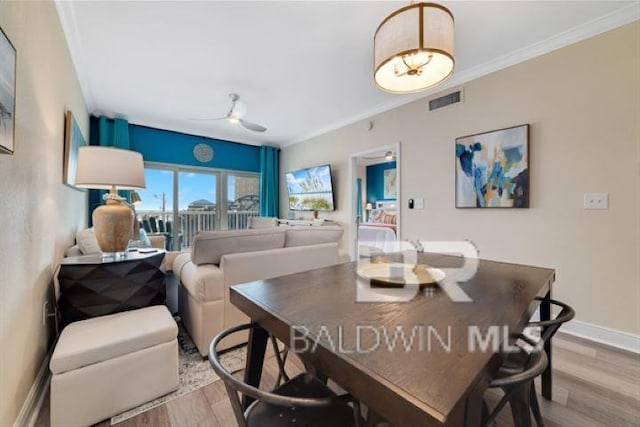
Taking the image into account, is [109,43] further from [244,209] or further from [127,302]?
[244,209]

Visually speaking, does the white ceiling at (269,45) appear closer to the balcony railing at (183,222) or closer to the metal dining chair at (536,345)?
the balcony railing at (183,222)

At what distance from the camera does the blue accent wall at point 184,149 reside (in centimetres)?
462

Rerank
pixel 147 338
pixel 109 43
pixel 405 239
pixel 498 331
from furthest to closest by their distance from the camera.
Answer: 1. pixel 405 239
2. pixel 109 43
3. pixel 147 338
4. pixel 498 331

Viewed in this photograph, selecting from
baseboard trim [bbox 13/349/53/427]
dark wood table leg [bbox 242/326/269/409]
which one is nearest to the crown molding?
baseboard trim [bbox 13/349/53/427]

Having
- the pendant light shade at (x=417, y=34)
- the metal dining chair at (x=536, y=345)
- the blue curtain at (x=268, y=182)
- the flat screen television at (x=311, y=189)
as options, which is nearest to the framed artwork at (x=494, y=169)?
the pendant light shade at (x=417, y=34)

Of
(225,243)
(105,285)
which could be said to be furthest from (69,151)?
(225,243)

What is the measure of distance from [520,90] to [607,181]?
107 centimetres

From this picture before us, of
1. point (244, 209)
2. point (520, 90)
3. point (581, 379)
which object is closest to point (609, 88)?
point (520, 90)

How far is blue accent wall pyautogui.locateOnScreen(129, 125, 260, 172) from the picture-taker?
15.2ft

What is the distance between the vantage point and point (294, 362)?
183cm

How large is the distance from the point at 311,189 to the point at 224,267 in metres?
3.31

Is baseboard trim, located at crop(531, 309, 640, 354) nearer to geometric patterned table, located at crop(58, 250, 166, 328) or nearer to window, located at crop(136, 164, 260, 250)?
geometric patterned table, located at crop(58, 250, 166, 328)

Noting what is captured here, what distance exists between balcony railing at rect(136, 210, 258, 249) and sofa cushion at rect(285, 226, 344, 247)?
123 inches

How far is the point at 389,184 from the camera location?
24.9 feet
